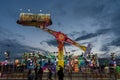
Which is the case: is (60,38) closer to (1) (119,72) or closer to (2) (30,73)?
(1) (119,72)

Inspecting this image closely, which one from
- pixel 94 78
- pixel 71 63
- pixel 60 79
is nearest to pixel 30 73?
pixel 60 79

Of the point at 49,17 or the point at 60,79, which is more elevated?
the point at 49,17

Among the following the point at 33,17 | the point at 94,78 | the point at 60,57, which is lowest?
the point at 94,78

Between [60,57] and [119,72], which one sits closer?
[119,72]

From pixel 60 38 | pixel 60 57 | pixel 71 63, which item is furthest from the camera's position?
pixel 60 38

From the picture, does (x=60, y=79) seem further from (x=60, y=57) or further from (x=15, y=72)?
(x=60, y=57)

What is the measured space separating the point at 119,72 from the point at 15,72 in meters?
13.3

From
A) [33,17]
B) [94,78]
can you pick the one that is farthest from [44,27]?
[94,78]

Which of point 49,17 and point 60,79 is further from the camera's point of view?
point 49,17

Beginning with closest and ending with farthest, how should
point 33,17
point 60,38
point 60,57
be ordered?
1. point 60,57
2. point 60,38
3. point 33,17

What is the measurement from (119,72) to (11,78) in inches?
498

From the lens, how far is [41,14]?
235 feet

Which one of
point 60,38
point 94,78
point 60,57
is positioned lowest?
point 94,78

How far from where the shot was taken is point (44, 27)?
67.7m
